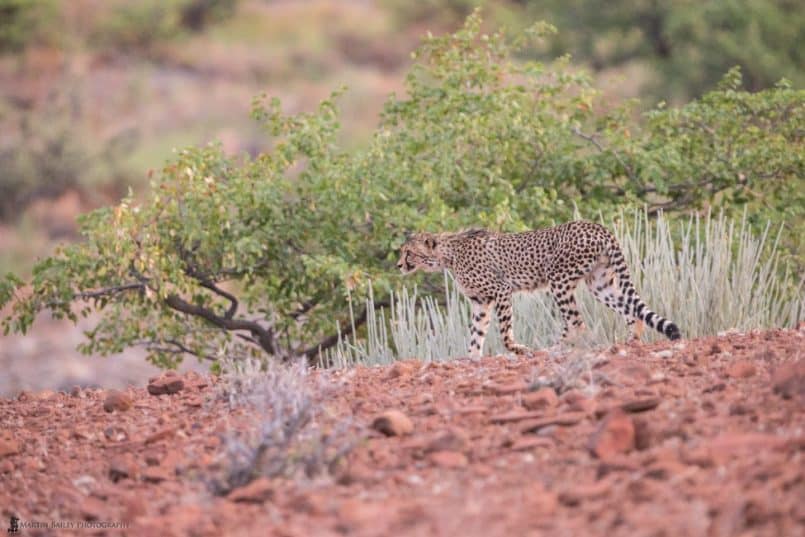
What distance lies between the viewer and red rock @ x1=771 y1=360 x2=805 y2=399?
5293 millimetres

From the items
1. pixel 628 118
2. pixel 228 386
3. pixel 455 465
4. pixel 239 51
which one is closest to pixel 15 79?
pixel 239 51

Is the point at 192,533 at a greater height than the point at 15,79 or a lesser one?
lesser

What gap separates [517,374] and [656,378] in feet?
2.71

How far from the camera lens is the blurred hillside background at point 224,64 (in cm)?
2678

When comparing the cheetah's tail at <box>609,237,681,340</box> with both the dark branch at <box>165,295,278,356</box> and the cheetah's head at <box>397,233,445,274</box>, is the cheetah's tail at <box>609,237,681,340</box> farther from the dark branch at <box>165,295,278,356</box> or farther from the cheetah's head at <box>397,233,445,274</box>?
the dark branch at <box>165,295,278,356</box>

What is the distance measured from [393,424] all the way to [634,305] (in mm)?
3989

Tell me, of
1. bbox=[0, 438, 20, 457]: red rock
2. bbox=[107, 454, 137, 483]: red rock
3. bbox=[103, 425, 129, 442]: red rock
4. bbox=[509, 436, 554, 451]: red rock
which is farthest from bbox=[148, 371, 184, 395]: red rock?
bbox=[509, 436, 554, 451]: red rock

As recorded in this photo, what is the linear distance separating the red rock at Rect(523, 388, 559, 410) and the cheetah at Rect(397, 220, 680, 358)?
3.35 m

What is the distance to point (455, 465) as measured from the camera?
5020 millimetres

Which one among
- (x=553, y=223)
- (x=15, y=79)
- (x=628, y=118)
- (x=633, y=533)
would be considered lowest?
(x=633, y=533)

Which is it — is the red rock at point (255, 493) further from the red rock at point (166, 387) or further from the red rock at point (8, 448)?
the red rock at point (166, 387)

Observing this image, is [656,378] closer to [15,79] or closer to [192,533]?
[192,533]

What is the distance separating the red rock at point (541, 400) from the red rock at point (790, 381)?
856mm

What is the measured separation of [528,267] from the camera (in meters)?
10.1
